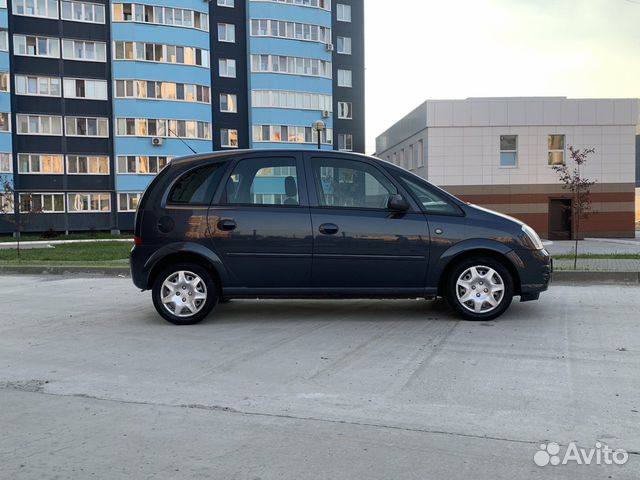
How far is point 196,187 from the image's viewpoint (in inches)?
285

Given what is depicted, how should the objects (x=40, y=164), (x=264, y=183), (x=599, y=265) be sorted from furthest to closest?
(x=40, y=164) → (x=599, y=265) → (x=264, y=183)

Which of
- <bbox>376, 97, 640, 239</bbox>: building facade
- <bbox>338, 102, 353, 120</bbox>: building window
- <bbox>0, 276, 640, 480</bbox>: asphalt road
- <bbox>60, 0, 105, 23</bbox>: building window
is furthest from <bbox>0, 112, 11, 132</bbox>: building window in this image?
<bbox>0, 276, 640, 480</bbox>: asphalt road

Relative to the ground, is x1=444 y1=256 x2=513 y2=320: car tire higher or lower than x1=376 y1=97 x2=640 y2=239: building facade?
lower

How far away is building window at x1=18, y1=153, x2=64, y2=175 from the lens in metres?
41.5

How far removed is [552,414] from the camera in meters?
4.06

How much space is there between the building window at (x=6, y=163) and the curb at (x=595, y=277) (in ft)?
128

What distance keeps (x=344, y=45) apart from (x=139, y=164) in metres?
20.9

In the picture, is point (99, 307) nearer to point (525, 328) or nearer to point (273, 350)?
point (273, 350)

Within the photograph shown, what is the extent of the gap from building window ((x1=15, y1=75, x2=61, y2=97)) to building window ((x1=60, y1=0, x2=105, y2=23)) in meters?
4.62

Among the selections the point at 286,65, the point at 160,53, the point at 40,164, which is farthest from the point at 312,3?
the point at 40,164

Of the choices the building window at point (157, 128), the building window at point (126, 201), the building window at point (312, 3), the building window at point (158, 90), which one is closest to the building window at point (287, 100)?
the building window at point (158, 90)

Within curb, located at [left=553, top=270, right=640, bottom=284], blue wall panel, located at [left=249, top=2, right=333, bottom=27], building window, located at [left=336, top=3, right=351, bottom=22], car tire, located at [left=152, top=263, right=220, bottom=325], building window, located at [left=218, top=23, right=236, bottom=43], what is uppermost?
building window, located at [left=336, top=3, right=351, bottom=22]

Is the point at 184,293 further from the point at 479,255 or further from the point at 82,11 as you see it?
the point at 82,11

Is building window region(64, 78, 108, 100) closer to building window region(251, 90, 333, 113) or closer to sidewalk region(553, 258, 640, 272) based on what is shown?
building window region(251, 90, 333, 113)
